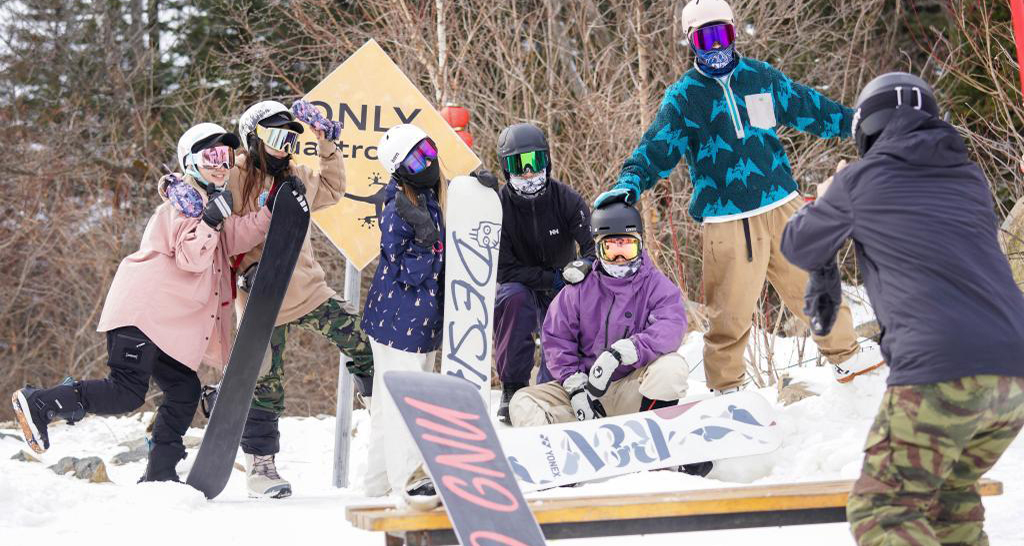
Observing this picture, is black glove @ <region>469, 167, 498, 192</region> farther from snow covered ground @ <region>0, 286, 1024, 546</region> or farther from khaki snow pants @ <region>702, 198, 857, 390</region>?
snow covered ground @ <region>0, 286, 1024, 546</region>

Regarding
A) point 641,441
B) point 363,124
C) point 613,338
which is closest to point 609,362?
point 613,338

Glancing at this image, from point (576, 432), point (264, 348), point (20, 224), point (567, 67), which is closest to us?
point (576, 432)

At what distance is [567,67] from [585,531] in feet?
29.0

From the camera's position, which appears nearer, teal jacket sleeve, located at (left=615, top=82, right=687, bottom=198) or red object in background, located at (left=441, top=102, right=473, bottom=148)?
teal jacket sleeve, located at (left=615, top=82, right=687, bottom=198)

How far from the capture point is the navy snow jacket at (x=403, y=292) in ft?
14.5

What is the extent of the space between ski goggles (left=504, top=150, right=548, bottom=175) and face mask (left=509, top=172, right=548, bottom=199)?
0.12 ft

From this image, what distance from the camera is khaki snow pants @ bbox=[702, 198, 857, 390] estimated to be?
4.49m

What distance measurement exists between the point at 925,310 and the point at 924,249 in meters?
0.15

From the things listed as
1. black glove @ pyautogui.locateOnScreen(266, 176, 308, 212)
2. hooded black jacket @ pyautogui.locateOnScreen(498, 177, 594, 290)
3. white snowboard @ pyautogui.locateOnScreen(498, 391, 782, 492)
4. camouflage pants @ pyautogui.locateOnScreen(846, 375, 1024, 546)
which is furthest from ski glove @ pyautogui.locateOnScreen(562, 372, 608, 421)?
camouflage pants @ pyautogui.locateOnScreen(846, 375, 1024, 546)

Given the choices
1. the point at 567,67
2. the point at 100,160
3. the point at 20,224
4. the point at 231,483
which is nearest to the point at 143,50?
the point at 100,160

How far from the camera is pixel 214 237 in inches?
175

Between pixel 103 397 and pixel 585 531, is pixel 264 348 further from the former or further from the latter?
pixel 585 531

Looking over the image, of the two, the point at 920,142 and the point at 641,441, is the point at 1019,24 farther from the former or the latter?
the point at 641,441

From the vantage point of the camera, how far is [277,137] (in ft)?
15.5
